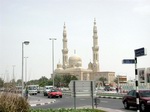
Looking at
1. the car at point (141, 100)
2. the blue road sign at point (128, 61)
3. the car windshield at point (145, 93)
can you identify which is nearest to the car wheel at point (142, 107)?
the car at point (141, 100)

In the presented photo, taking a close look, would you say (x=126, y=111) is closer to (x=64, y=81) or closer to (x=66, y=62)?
(x=64, y=81)

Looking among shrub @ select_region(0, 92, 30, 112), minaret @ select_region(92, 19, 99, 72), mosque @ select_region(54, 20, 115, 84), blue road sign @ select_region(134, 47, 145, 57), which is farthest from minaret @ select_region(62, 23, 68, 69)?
shrub @ select_region(0, 92, 30, 112)

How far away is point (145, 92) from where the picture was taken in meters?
20.0

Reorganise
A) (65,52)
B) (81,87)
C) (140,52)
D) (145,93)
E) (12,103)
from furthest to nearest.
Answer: (65,52) → (145,93) → (81,87) → (140,52) → (12,103)

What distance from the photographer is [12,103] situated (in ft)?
37.7

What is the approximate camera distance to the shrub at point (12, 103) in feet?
37.3

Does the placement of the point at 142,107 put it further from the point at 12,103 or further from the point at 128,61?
the point at 12,103

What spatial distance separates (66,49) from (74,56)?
4521mm

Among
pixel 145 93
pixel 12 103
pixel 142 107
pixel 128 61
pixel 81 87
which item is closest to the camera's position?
pixel 12 103

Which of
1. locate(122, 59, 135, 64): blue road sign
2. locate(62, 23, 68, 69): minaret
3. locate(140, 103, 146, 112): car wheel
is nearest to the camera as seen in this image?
locate(122, 59, 135, 64): blue road sign

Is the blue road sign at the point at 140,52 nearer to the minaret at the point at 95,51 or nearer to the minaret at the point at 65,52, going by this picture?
the minaret at the point at 95,51

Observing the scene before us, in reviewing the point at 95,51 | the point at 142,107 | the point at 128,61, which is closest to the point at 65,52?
the point at 95,51

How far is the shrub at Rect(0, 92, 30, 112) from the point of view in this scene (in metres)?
11.4

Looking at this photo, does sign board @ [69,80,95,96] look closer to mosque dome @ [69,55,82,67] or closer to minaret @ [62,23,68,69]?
minaret @ [62,23,68,69]
